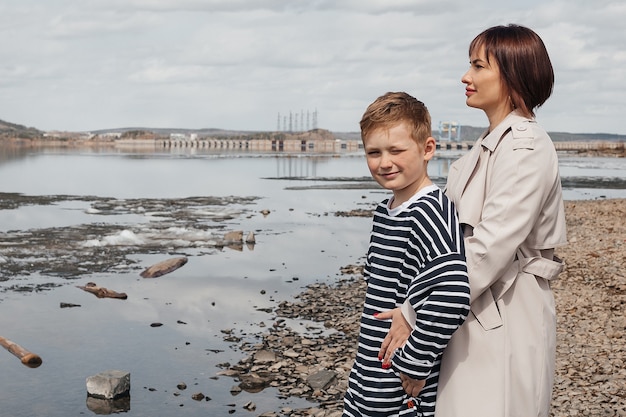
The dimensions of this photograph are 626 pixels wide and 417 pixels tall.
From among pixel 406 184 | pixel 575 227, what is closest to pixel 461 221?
pixel 406 184

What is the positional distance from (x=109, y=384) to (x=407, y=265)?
611cm

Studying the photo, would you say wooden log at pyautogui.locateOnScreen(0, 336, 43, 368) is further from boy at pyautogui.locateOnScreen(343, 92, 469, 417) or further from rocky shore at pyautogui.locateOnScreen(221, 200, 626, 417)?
boy at pyautogui.locateOnScreen(343, 92, 469, 417)

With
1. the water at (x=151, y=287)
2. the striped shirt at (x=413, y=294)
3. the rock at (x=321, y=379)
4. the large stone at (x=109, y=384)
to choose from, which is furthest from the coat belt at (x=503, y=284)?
the large stone at (x=109, y=384)

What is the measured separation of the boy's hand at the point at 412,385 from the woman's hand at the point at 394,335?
8 cm

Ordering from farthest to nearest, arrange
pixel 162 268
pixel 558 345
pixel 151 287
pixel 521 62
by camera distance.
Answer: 1. pixel 162 268
2. pixel 151 287
3. pixel 558 345
4. pixel 521 62

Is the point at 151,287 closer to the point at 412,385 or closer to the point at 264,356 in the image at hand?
the point at 264,356

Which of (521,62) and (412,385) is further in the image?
(521,62)

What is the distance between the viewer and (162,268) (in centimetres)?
1550

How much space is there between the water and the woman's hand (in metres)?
5.16

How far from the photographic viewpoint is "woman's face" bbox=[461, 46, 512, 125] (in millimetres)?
3154

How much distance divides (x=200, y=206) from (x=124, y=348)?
20547 millimetres

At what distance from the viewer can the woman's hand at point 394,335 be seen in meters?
2.90

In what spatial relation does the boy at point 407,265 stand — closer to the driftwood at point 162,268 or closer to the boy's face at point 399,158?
the boy's face at point 399,158

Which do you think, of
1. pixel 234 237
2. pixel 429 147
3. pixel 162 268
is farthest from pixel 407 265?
pixel 234 237
